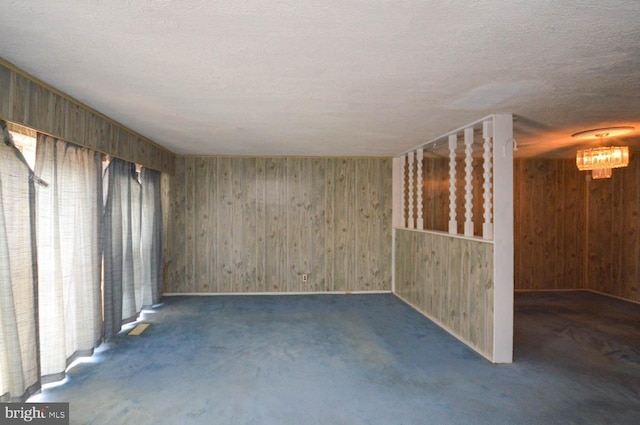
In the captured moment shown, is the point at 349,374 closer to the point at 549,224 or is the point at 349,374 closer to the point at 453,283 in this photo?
the point at 453,283

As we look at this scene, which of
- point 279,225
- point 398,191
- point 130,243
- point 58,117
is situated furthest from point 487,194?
point 130,243

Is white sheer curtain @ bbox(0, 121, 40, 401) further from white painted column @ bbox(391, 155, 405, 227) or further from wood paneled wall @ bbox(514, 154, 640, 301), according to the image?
wood paneled wall @ bbox(514, 154, 640, 301)

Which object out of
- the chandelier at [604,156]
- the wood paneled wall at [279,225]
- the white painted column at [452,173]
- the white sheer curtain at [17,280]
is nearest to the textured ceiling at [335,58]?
the chandelier at [604,156]

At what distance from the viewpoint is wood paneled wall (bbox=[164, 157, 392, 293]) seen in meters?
5.81

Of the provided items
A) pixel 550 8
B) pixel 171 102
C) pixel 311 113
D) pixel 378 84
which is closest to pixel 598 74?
pixel 550 8

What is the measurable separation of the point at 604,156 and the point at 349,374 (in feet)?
12.3

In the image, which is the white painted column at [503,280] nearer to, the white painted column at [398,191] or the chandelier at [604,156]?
the chandelier at [604,156]

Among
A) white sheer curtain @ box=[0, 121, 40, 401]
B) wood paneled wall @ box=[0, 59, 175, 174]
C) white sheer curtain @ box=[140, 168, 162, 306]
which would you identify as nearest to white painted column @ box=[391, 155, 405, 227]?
white sheer curtain @ box=[140, 168, 162, 306]

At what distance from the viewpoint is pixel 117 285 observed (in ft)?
12.7

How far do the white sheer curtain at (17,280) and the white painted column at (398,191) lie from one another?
4.81m

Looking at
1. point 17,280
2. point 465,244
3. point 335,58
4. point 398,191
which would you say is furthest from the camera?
point 398,191

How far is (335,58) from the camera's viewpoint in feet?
6.88

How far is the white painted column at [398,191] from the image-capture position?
5902 millimetres

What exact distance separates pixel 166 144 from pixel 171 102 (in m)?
2.13
